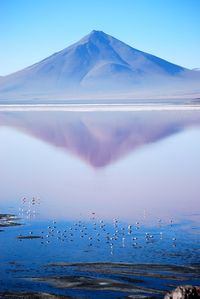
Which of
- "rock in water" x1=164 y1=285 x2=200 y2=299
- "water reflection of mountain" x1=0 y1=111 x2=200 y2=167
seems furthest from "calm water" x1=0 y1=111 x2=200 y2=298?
"rock in water" x1=164 y1=285 x2=200 y2=299

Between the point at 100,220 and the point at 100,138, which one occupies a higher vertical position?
the point at 100,138

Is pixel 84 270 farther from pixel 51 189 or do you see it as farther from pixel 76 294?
pixel 51 189

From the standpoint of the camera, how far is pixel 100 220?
12.7 m

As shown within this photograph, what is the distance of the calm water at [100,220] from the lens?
8.87 meters

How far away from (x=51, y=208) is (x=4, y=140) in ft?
53.1

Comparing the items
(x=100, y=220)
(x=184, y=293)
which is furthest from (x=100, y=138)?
(x=184, y=293)

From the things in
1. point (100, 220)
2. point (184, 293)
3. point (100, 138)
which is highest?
point (100, 138)

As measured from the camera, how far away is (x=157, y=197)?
49.2 ft

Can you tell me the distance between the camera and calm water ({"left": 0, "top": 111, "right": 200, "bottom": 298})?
887cm

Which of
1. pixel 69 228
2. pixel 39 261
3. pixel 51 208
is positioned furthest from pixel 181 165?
pixel 39 261

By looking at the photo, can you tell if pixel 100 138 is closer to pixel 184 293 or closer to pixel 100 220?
pixel 100 220

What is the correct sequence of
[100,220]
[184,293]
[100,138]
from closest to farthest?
[184,293] → [100,220] → [100,138]

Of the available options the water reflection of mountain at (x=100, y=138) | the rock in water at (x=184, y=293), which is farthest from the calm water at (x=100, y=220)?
the rock in water at (x=184, y=293)

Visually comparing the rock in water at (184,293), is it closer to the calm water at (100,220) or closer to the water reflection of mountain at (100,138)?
the calm water at (100,220)
